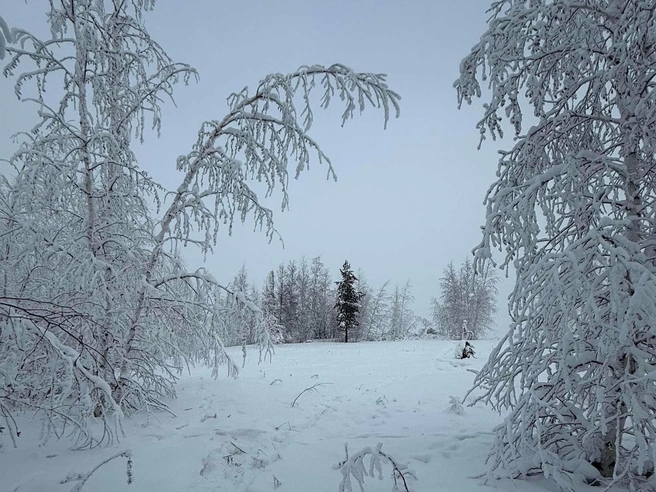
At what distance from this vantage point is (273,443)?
4.22m

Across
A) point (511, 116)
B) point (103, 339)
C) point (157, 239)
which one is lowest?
point (103, 339)

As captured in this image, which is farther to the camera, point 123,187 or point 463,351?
point 463,351

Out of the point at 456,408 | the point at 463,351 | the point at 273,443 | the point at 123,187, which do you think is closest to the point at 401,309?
the point at 463,351

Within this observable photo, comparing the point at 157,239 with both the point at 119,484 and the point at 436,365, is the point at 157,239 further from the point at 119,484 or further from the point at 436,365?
the point at 436,365

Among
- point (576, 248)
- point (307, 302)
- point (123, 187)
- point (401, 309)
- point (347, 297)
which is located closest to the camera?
point (576, 248)

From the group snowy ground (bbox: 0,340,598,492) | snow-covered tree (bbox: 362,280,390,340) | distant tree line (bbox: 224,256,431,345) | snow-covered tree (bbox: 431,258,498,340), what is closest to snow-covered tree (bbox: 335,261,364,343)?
distant tree line (bbox: 224,256,431,345)

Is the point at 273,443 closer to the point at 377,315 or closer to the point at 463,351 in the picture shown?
the point at 463,351

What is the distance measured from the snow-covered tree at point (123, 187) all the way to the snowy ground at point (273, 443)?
82cm

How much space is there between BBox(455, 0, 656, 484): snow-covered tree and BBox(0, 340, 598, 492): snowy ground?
0.69 metres

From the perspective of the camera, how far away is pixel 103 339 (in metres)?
4.66

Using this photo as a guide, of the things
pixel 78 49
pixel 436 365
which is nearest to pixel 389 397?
pixel 436 365

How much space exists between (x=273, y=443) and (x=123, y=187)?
4.09 m

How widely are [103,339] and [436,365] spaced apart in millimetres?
8611

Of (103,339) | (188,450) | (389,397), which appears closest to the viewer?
(188,450)
